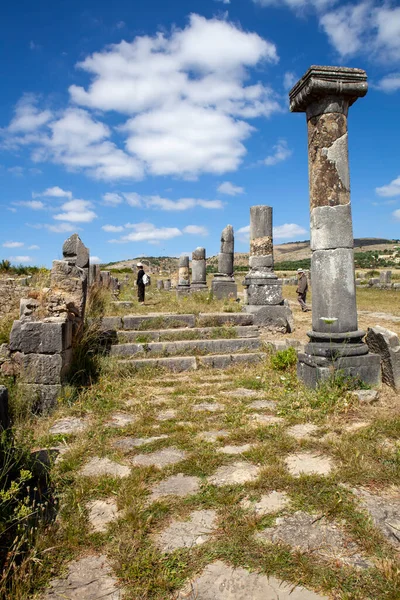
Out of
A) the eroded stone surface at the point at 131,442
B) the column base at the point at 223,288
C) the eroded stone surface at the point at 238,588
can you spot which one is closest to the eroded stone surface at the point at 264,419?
the eroded stone surface at the point at 131,442

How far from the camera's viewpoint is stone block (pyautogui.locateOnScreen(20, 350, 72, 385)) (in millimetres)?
5180

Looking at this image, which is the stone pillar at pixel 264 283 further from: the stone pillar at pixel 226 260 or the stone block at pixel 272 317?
the stone pillar at pixel 226 260

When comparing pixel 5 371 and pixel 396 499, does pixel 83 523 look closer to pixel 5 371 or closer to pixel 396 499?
pixel 396 499

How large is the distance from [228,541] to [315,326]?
3.65 metres

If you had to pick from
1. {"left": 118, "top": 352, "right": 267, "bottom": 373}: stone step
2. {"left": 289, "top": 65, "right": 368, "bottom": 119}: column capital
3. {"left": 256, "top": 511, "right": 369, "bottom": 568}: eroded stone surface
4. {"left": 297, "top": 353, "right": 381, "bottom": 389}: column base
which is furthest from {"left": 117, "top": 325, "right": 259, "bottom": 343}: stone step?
{"left": 256, "top": 511, "right": 369, "bottom": 568}: eroded stone surface

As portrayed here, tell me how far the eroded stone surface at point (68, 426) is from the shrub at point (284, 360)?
3.25 m

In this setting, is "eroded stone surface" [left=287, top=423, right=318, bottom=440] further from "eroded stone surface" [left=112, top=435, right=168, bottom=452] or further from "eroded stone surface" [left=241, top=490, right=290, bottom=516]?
"eroded stone surface" [left=112, top=435, right=168, bottom=452]

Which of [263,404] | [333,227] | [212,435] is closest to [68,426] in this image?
[212,435]

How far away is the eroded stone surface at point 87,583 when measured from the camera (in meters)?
2.13

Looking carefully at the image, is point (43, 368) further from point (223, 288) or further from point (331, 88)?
point (223, 288)

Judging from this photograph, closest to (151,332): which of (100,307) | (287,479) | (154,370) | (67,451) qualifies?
(154,370)

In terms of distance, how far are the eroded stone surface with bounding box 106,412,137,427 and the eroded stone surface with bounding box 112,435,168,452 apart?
1.43 feet

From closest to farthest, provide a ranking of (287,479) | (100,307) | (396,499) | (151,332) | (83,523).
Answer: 1. (83,523)
2. (396,499)
3. (287,479)
4. (151,332)
5. (100,307)

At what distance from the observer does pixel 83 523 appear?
2.68 meters
